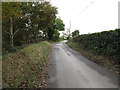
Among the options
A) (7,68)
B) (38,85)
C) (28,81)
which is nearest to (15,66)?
(7,68)

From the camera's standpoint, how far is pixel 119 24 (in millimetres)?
9078

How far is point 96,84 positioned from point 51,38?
44307mm

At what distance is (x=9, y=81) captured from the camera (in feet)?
13.8

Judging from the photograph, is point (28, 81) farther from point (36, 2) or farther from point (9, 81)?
point (36, 2)

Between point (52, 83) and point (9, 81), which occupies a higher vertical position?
point (9, 81)

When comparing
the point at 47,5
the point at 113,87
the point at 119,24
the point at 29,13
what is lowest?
the point at 113,87

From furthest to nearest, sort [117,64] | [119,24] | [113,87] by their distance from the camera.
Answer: [119,24] → [117,64] → [113,87]

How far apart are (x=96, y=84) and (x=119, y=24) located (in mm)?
6455

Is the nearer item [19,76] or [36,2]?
[19,76]

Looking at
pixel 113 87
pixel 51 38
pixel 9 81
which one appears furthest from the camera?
pixel 51 38

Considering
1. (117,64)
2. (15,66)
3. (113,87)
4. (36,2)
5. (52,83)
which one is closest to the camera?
(113,87)

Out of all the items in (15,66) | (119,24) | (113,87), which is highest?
(119,24)

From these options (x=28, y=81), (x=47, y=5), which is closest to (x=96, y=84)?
(x=28, y=81)

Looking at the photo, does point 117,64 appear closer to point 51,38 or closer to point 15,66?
point 15,66
